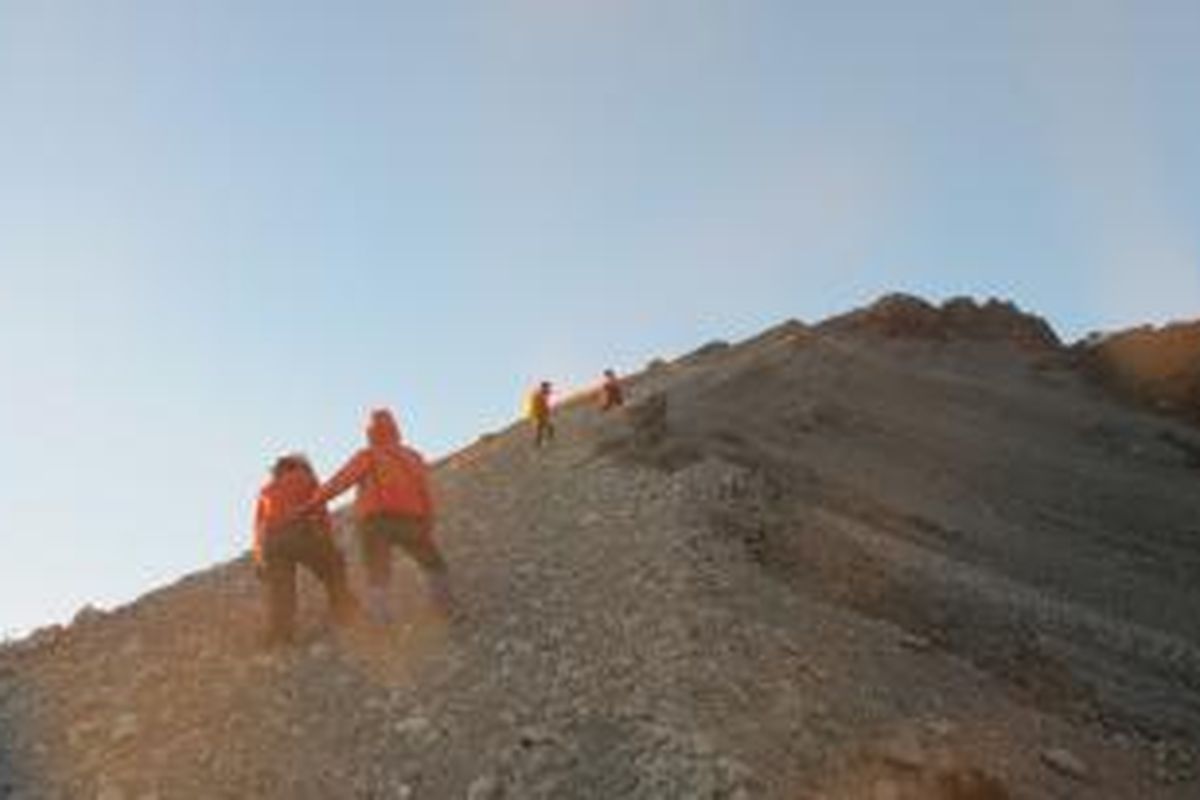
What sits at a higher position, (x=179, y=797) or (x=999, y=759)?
(x=179, y=797)

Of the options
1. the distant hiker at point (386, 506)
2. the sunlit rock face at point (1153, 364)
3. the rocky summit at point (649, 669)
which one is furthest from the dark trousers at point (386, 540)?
the sunlit rock face at point (1153, 364)

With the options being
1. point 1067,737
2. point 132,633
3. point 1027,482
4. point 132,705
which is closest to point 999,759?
point 1067,737

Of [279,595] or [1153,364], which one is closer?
[279,595]

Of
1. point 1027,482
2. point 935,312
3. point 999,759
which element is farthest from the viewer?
point 935,312

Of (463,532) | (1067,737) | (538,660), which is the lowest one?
(1067,737)

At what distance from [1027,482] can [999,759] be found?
44079 millimetres

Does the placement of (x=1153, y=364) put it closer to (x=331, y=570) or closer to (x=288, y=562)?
(x=331, y=570)

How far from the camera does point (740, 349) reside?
288ft

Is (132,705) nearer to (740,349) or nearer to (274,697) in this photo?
(274,697)

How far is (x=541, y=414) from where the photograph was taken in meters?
51.7

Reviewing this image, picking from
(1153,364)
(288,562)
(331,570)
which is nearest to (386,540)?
(331,570)

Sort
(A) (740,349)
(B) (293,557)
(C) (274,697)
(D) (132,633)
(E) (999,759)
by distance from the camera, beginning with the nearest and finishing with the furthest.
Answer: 1. (E) (999,759)
2. (C) (274,697)
3. (B) (293,557)
4. (D) (132,633)
5. (A) (740,349)

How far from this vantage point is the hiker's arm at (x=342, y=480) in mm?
22969

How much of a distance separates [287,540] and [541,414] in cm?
2874
